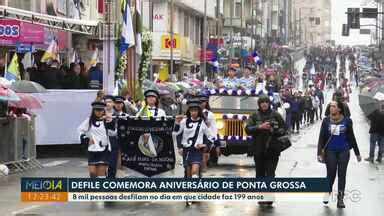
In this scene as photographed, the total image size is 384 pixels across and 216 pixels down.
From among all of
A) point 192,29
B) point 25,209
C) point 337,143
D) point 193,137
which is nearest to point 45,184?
point 25,209

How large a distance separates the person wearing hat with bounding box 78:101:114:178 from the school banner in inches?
19.8

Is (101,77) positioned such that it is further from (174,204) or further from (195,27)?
(195,27)

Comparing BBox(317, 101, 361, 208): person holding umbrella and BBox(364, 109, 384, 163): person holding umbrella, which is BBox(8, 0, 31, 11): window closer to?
BBox(364, 109, 384, 163): person holding umbrella

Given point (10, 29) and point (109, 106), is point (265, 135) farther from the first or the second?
point (10, 29)

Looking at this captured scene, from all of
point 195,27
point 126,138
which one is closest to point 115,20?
point 126,138

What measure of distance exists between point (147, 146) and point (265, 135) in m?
2.06

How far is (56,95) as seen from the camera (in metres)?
24.6

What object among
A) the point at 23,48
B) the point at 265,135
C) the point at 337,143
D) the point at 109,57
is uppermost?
the point at 23,48

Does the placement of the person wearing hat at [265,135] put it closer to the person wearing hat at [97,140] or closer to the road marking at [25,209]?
the person wearing hat at [97,140]

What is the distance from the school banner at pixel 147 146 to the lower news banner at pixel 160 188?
2119 millimetres

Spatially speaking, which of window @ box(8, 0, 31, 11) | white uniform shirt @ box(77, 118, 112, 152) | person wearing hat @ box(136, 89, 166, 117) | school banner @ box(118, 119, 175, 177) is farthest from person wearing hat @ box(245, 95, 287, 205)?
window @ box(8, 0, 31, 11)

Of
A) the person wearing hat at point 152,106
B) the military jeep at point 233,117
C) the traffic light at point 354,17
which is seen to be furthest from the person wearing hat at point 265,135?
the traffic light at point 354,17

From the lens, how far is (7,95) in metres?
19.3

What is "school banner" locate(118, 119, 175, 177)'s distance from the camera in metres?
15.7
